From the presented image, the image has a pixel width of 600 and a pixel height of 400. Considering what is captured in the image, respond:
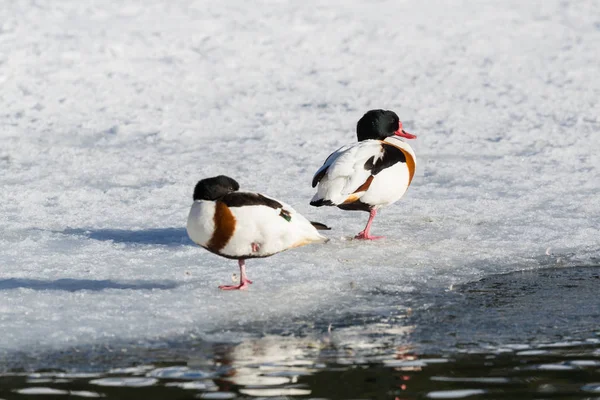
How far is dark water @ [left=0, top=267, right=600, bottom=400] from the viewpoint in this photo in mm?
4434

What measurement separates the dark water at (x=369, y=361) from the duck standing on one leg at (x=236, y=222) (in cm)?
73

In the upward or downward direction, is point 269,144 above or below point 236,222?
above

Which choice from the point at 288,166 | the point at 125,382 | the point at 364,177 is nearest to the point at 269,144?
the point at 288,166

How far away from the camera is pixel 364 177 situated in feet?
25.0

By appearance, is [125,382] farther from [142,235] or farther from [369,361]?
[142,235]

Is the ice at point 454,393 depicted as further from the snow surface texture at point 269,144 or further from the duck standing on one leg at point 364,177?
the duck standing on one leg at point 364,177

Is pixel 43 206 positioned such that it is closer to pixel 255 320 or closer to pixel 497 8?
pixel 255 320

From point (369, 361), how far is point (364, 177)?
2.93 metres

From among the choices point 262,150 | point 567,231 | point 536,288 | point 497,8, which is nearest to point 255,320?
point 536,288

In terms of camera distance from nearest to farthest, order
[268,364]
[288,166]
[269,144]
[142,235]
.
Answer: [268,364] < [142,235] < [288,166] < [269,144]

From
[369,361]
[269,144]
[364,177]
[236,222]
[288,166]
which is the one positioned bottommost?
[369,361]

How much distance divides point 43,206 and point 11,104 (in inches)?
165

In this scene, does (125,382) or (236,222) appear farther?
(236,222)

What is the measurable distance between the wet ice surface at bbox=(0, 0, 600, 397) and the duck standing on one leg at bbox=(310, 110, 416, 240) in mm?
333
